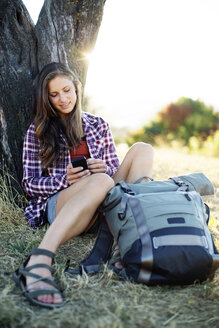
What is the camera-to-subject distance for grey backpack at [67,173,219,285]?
2.08m

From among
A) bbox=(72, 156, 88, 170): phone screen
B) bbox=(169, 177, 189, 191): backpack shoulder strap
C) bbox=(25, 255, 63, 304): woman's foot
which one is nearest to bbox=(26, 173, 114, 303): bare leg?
bbox=(25, 255, 63, 304): woman's foot

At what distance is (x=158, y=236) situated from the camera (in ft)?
6.94

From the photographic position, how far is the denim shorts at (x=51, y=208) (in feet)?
9.26

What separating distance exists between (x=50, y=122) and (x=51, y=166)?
1.27ft

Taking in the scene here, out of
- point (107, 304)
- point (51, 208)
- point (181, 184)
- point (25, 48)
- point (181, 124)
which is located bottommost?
point (181, 124)

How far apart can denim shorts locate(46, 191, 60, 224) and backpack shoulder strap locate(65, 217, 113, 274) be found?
44 centimetres

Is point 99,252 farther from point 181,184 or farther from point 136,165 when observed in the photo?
point 136,165

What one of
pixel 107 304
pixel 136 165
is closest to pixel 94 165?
pixel 136 165

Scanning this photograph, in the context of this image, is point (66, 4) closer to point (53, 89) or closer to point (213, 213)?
point (53, 89)

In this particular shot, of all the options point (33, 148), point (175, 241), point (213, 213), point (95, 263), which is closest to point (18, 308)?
point (95, 263)

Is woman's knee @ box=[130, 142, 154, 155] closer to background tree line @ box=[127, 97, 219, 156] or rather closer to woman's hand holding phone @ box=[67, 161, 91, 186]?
woman's hand holding phone @ box=[67, 161, 91, 186]

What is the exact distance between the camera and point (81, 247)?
2852 millimetres

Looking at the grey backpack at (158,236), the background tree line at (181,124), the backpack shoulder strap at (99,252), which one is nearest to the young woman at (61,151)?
the backpack shoulder strap at (99,252)

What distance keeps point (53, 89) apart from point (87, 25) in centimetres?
90
